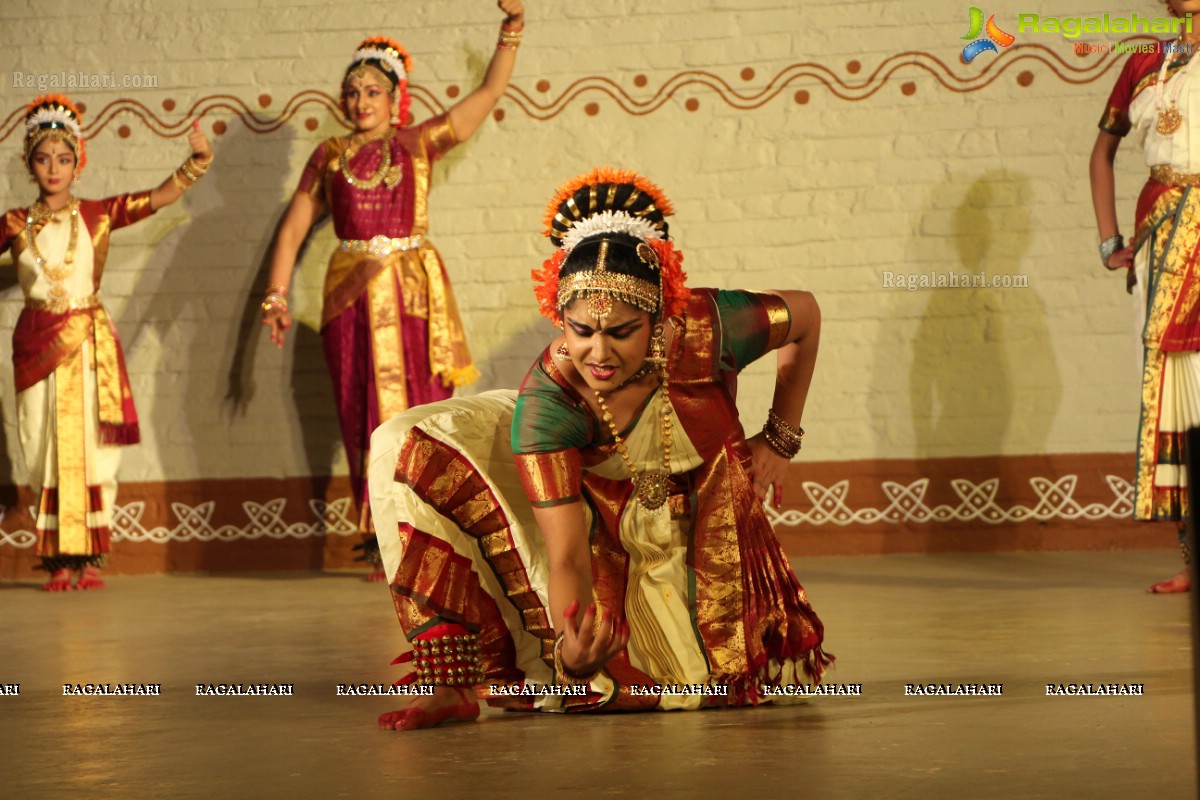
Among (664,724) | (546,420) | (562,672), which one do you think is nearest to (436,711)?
(562,672)

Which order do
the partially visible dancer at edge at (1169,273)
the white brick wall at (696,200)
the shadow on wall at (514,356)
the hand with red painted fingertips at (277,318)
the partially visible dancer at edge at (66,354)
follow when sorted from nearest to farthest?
1. the partially visible dancer at edge at (1169,273)
2. the hand with red painted fingertips at (277,318)
3. the partially visible dancer at edge at (66,354)
4. the white brick wall at (696,200)
5. the shadow on wall at (514,356)

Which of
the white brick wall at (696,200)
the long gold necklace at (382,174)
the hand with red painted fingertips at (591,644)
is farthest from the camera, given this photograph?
the white brick wall at (696,200)

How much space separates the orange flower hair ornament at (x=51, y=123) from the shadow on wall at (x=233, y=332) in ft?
1.86

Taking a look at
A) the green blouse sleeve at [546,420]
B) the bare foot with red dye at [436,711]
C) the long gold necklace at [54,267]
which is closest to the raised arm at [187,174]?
the long gold necklace at [54,267]

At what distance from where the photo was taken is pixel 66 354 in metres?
5.80

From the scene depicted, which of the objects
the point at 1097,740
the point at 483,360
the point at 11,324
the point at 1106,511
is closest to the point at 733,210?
the point at 483,360

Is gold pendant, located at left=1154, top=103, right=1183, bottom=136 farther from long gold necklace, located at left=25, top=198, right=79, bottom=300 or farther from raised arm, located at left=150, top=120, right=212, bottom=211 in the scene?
long gold necklace, located at left=25, top=198, right=79, bottom=300

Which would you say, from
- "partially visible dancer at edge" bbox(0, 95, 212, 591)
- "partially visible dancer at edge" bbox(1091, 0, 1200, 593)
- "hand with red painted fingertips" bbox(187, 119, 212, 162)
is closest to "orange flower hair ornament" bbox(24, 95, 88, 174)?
"partially visible dancer at edge" bbox(0, 95, 212, 591)

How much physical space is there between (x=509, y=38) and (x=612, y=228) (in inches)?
118

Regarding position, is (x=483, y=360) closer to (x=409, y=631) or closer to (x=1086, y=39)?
(x=1086, y=39)

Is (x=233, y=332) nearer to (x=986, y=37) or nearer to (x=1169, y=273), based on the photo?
(x=986, y=37)

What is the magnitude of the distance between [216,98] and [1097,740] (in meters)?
4.81

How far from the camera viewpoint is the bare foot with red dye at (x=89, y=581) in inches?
230

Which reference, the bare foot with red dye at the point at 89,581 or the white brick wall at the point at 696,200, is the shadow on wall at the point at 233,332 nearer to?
the white brick wall at the point at 696,200
